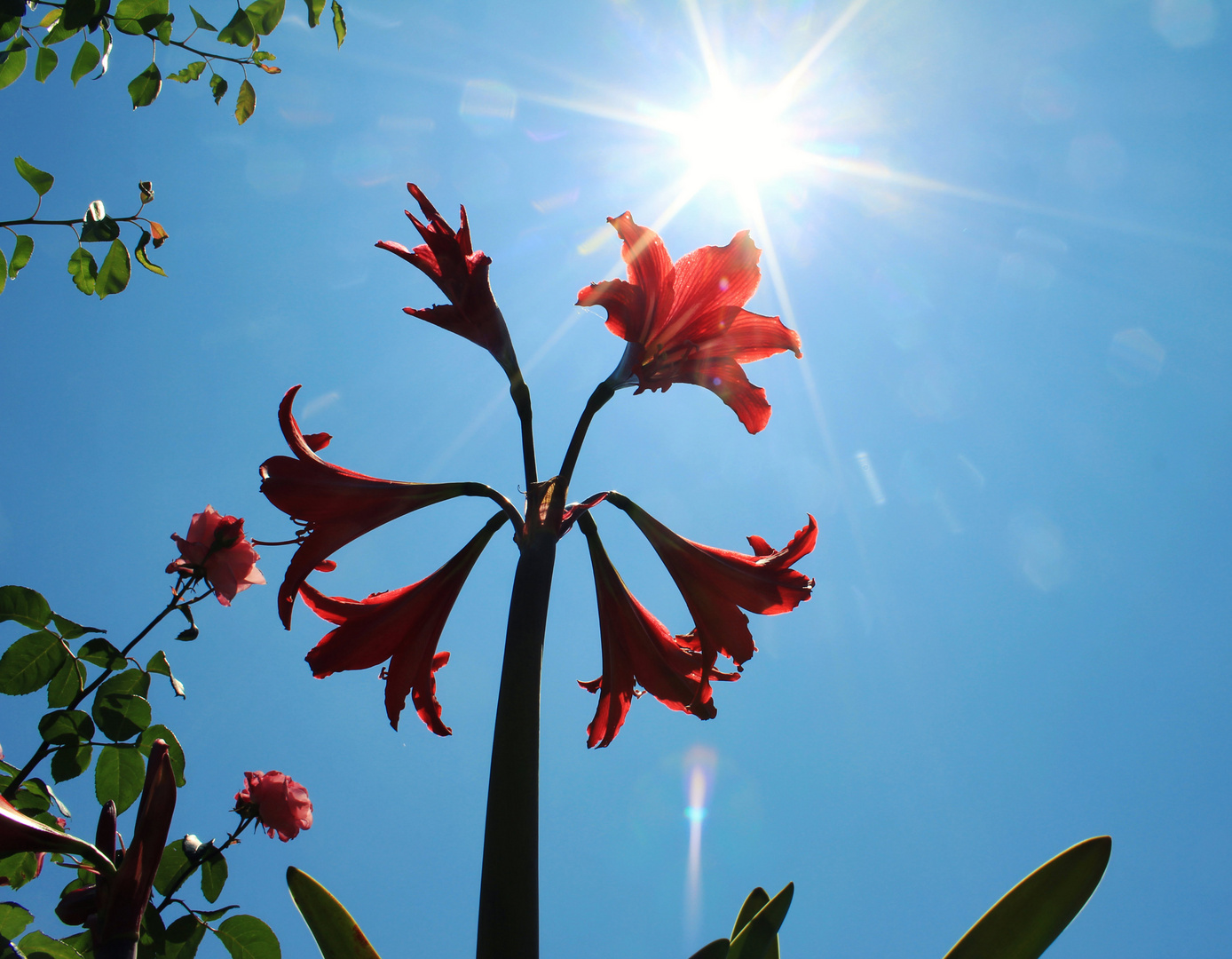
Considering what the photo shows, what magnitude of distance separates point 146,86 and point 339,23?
47cm

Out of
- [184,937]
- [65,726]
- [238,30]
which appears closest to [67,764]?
[65,726]

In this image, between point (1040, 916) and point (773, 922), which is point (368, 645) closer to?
point (773, 922)

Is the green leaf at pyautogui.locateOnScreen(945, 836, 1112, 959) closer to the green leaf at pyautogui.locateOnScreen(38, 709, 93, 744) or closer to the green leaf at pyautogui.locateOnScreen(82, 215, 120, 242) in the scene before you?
the green leaf at pyautogui.locateOnScreen(38, 709, 93, 744)

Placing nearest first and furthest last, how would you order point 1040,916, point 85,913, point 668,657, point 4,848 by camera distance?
point 4,848 < point 85,913 < point 1040,916 < point 668,657

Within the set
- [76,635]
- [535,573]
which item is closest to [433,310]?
[535,573]

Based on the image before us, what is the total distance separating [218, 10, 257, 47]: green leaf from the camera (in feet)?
5.65

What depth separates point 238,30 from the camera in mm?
1731

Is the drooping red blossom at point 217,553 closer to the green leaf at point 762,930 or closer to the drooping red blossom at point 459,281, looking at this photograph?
the drooping red blossom at point 459,281

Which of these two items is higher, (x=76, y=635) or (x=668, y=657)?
(x=76, y=635)

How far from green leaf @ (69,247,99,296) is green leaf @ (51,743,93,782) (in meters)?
1.08

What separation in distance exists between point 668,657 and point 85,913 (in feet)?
3.32

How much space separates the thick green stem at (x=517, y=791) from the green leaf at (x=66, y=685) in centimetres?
99

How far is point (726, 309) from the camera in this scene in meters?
1.54

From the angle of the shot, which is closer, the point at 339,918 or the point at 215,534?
the point at 339,918
